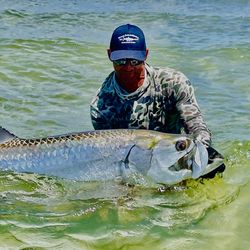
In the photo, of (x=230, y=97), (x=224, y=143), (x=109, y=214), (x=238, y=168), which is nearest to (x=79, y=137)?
(x=109, y=214)

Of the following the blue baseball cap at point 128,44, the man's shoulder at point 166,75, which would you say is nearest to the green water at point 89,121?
the man's shoulder at point 166,75

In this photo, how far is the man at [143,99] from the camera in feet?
15.8

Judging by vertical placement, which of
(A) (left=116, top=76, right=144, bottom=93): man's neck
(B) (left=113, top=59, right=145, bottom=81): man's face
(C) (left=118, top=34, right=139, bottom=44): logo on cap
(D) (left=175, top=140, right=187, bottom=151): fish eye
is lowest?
(D) (left=175, top=140, right=187, bottom=151): fish eye

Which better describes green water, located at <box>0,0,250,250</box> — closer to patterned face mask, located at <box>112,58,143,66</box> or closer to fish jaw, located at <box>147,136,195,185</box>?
fish jaw, located at <box>147,136,195,185</box>

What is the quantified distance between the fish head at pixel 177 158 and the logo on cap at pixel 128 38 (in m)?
0.85

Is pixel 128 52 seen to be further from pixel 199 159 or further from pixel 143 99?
pixel 199 159

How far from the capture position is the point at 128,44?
4719 mm

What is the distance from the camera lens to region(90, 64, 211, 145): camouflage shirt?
200 inches

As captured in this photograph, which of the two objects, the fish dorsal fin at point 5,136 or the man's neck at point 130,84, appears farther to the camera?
the man's neck at point 130,84

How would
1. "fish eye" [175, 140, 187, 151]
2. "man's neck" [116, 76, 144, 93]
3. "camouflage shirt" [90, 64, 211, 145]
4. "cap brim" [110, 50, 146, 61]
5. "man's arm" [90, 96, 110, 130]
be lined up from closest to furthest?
"fish eye" [175, 140, 187, 151]
"cap brim" [110, 50, 146, 61]
"man's neck" [116, 76, 144, 93]
"camouflage shirt" [90, 64, 211, 145]
"man's arm" [90, 96, 110, 130]

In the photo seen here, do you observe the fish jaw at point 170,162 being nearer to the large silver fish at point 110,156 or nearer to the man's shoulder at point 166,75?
the large silver fish at point 110,156

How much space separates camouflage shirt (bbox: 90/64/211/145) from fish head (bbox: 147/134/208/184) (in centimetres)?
70

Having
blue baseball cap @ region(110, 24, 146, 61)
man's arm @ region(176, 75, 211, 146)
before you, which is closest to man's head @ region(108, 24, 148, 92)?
blue baseball cap @ region(110, 24, 146, 61)

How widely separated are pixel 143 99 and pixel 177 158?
0.98m
